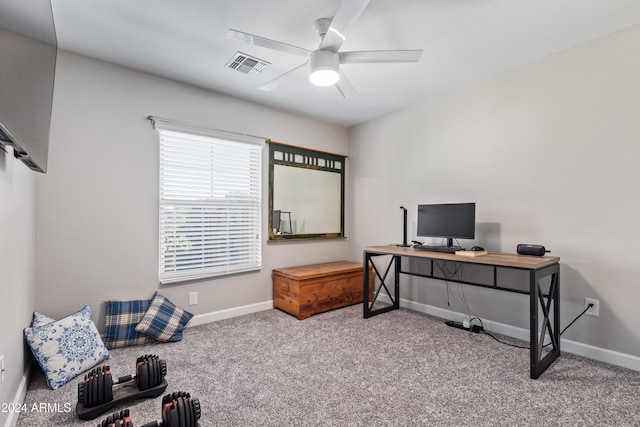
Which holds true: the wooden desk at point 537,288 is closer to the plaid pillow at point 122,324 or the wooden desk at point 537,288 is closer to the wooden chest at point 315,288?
the wooden chest at point 315,288

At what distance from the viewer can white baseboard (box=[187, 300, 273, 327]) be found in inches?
124

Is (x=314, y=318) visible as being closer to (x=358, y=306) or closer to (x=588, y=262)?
(x=358, y=306)

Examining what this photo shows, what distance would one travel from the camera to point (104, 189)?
2.68 m

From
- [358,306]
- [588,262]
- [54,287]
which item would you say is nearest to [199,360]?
[54,287]

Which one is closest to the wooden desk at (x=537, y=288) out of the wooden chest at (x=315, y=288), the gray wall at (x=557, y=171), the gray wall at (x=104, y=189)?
the gray wall at (x=557, y=171)

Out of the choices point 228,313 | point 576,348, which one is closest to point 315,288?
point 228,313

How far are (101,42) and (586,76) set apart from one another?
12.6ft

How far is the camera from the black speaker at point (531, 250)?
2441 mm

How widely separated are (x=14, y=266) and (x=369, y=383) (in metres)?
2.24

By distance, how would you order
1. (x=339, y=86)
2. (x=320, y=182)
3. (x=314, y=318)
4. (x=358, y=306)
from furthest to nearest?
(x=320, y=182), (x=358, y=306), (x=314, y=318), (x=339, y=86)

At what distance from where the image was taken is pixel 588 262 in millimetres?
2439

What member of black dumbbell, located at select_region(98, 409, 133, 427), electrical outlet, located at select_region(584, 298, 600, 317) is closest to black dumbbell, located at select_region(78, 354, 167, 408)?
black dumbbell, located at select_region(98, 409, 133, 427)

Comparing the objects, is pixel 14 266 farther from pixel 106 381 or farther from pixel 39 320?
pixel 106 381

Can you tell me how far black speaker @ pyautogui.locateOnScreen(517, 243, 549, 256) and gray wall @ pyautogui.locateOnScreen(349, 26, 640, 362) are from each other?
27 cm
